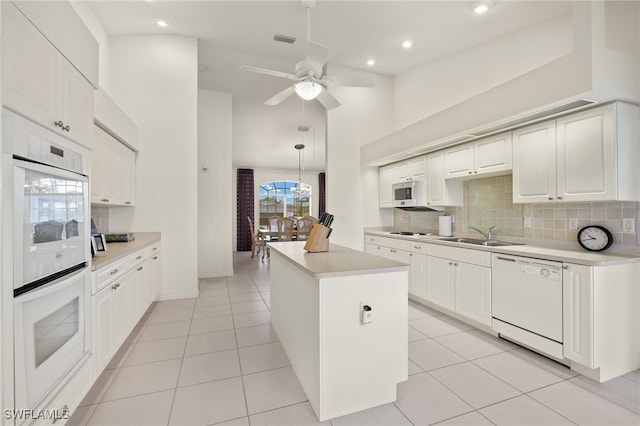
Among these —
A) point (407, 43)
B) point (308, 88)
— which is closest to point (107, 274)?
point (308, 88)

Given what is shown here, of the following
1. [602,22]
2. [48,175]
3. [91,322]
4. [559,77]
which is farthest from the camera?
[559,77]

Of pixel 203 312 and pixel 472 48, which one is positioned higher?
pixel 472 48

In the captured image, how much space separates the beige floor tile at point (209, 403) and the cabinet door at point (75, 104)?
1.65 m

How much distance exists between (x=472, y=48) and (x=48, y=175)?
4.42 meters

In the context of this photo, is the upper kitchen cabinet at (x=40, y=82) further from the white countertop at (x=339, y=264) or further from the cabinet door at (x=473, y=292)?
the cabinet door at (x=473, y=292)

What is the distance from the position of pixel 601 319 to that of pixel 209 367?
9.27 feet

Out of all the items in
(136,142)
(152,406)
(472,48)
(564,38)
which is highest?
(472,48)

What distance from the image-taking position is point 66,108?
4.92ft

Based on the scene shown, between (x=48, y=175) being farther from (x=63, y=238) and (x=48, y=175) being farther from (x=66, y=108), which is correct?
(x=66, y=108)

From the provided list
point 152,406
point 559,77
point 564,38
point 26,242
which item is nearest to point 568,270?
point 559,77

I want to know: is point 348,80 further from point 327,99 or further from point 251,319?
point 251,319

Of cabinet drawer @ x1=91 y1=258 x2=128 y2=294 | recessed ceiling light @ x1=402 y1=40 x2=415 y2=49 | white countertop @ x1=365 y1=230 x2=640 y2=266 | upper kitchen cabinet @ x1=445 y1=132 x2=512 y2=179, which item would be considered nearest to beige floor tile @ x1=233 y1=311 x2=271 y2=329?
cabinet drawer @ x1=91 y1=258 x2=128 y2=294

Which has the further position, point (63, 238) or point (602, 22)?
point (602, 22)

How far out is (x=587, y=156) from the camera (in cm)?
217
